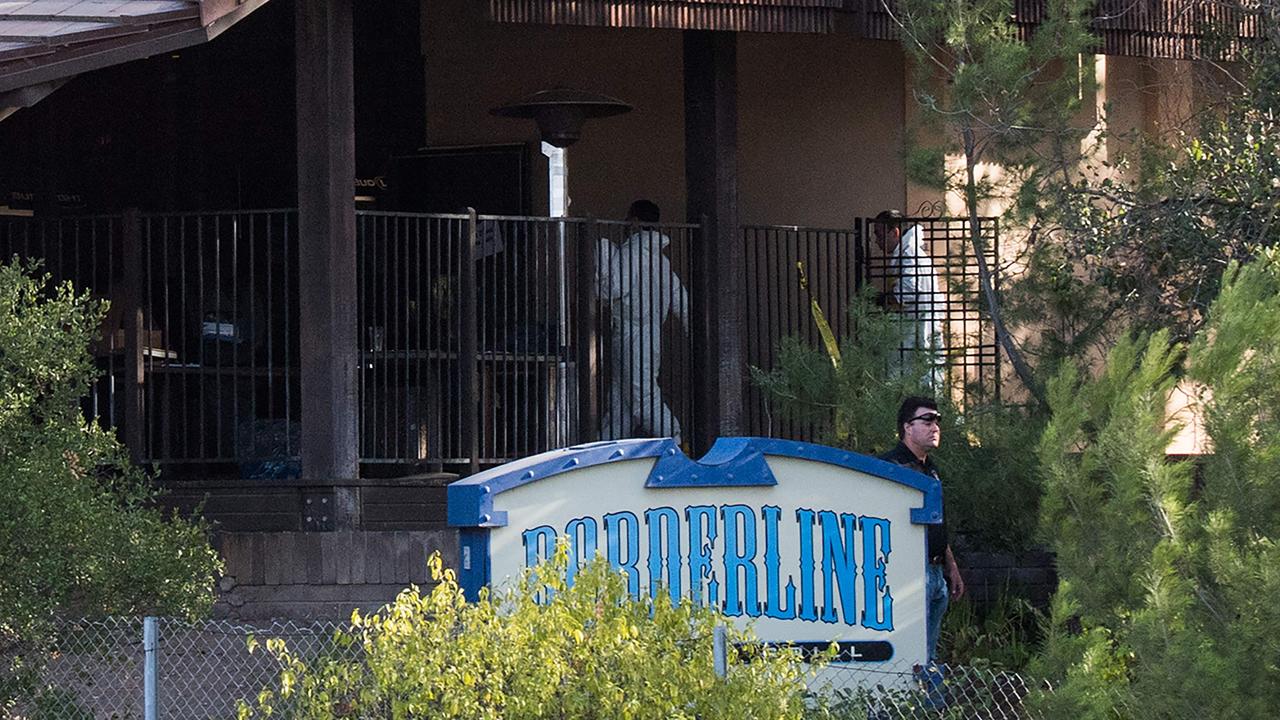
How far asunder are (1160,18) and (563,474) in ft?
19.7

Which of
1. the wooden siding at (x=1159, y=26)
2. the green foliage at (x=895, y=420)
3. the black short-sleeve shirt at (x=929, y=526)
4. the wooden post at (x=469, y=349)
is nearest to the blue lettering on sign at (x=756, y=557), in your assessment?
the black short-sleeve shirt at (x=929, y=526)

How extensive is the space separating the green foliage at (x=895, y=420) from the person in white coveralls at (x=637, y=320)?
0.72m

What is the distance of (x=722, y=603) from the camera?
7555 millimetres

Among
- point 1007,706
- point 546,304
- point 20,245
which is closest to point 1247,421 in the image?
point 1007,706

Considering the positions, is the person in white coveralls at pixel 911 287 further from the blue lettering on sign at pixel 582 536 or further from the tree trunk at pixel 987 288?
the blue lettering on sign at pixel 582 536

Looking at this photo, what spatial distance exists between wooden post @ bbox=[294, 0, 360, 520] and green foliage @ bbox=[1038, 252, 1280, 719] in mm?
4945

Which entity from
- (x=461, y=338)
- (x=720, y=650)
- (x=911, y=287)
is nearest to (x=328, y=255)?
(x=461, y=338)

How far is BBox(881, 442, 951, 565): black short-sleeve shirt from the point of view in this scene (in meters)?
8.09

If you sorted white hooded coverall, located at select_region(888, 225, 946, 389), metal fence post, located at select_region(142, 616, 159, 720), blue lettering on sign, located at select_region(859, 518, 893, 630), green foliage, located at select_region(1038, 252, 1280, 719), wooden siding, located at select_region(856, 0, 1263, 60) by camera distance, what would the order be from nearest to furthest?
1. green foliage, located at select_region(1038, 252, 1280, 719)
2. metal fence post, located at select_region(142, 616, 159, 720)
3. blue lettering on sign, located at select_region(859, 518, 893, 630)
4. white hooded coverall, located at select_region(888, 225, 946, 389)
5. wooden siding, located at select_region(856, 0, 1263, 60)

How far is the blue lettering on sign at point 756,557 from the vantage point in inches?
292

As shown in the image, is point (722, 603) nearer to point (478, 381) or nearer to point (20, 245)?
point (478, 381)

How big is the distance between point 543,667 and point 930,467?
11.0 feet

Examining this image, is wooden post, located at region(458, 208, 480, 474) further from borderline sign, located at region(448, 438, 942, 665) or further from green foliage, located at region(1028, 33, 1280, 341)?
green foliage, located at region(1028, 33, 1280, 341)

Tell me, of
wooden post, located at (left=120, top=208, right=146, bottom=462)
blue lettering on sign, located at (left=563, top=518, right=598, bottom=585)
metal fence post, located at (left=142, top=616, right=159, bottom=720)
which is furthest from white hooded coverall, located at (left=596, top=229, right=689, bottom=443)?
metal fence post, located at (left=142, top=616, right=159, bottom=720)
